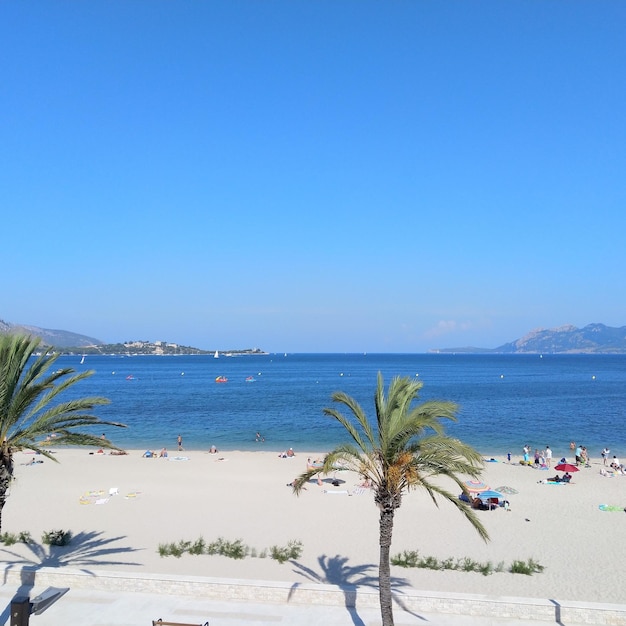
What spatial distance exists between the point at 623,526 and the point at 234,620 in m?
15.6

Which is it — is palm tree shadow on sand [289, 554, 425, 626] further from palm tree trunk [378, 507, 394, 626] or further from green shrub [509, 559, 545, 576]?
green shrub [509, 559, 545, 576]

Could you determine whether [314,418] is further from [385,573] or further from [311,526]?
[385,573]

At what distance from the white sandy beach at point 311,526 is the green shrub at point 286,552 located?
22 cm

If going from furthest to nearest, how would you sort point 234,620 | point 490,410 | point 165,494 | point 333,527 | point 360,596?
point 490,410
point 165,494
point 333,527
point 360,596
point 234,620

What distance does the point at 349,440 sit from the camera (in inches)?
1654

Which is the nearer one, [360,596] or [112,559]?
[360,596]

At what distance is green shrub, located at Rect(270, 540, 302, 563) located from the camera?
49.7 ft

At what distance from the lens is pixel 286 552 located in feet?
51.1

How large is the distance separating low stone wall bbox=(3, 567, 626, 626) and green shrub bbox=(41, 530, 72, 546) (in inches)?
195

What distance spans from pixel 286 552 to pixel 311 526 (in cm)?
368

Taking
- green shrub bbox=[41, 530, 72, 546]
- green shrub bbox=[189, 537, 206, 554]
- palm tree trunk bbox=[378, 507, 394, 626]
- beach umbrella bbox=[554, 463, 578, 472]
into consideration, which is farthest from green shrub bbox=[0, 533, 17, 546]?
beach umbrella bbox=[554, 463, 578, 472]

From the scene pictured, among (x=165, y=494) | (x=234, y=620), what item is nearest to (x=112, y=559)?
(x=234, y=620)

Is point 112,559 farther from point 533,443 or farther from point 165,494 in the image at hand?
point 533,443

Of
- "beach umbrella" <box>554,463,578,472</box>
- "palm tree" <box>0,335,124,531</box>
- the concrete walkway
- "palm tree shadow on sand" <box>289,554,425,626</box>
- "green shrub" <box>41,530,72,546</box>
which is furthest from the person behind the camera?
"beach umbrella" <box>554,463,578,472</box>
